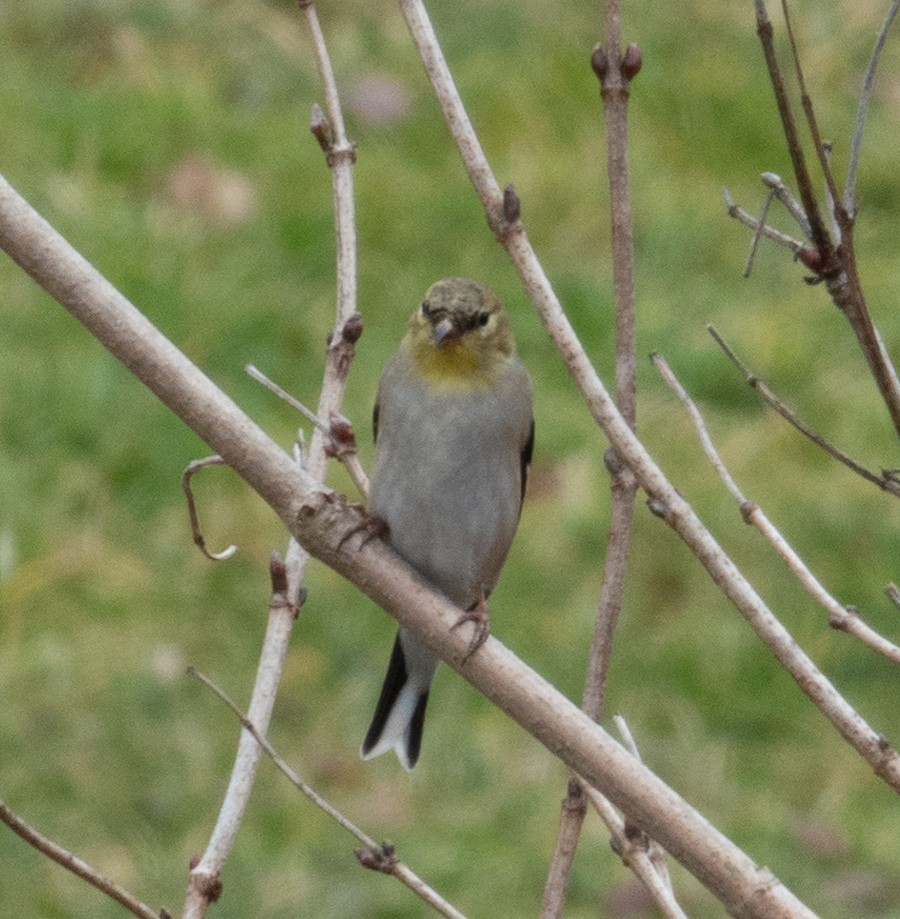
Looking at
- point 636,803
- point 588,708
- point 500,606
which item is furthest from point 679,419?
point 636,803

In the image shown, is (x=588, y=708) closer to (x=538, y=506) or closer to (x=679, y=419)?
(x=538, y=506)

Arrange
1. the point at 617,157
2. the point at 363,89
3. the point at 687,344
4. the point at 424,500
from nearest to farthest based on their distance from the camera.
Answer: the point at 617,157, the point at 424,500, the point at 687,344, the point at 363,89

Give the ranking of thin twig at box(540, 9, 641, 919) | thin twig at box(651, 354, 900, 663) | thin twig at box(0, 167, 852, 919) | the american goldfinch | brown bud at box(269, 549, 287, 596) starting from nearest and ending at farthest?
thin twig at box(0, 167, 852, 919), thin twig at box(651, 354, 900, 663), thin twig at box(540, 9, 641, 919), brown bud at box(269, 549, 287, 596), the american goldfinch

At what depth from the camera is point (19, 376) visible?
628 cm

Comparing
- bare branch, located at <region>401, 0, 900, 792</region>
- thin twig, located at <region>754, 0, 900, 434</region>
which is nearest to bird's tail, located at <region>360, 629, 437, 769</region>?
bare branch, located at <region>401, 0, 900, 792</region>

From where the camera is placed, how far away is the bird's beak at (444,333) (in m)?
3.24

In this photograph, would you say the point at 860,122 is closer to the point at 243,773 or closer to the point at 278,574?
the point at 278,574

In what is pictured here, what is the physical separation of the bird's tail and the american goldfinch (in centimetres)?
4

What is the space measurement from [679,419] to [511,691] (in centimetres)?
505

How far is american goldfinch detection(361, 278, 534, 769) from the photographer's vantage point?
10.6 ft

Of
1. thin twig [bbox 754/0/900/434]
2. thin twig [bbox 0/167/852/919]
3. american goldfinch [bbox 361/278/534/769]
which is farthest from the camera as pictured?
american goldfinch [bbox 361/278/534/769]

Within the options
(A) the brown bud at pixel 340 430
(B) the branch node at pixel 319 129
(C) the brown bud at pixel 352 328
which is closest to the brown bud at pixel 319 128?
(B) the branch node at pixel 319 129

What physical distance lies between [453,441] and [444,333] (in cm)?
19

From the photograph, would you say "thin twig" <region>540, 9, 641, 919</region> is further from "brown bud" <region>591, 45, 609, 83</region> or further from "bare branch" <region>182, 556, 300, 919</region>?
"bare branch" <region>182, 556, 300, 919</region>
